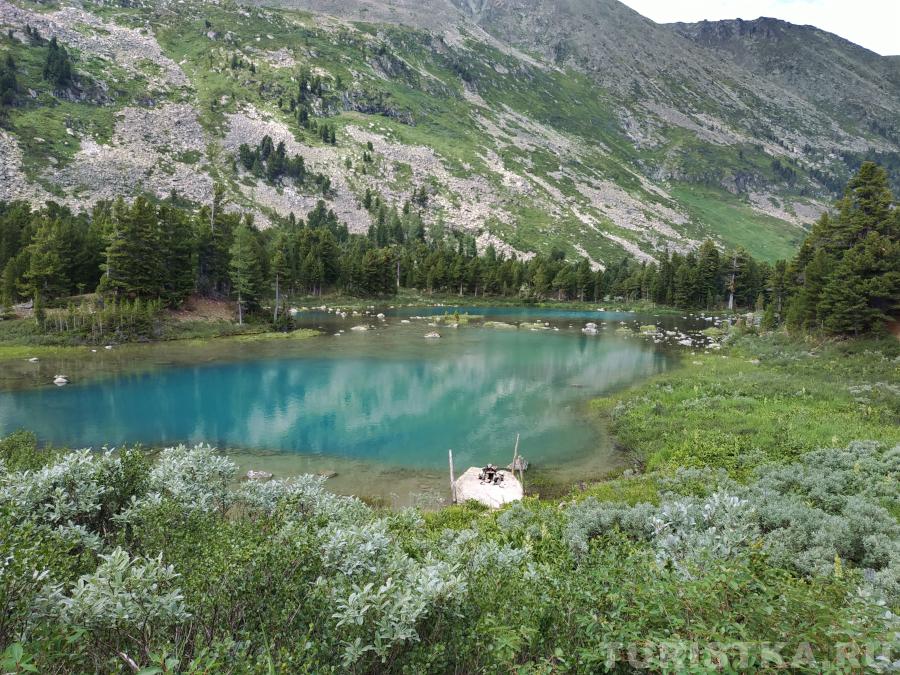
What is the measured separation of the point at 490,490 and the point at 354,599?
15668 mm

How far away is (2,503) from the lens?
25.0ft

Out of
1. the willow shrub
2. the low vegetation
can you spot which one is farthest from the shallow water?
the willow shrub

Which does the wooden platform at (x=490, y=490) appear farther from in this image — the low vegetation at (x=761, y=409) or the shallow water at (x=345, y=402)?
the low vegetation at (x=761, y=409)

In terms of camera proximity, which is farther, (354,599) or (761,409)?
(761,409)

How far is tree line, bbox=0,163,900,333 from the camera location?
4678 centimetres

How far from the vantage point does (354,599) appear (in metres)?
5.32

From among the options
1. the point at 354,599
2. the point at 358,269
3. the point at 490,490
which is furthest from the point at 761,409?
the point at 358,269

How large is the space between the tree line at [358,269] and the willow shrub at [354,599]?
49.3 m

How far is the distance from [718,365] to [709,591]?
1884 inches

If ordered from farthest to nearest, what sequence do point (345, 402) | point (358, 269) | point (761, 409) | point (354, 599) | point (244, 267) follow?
point (358, 269) < point (244, 267) < point (345, 402) < point (761, 409) < point (354, 599)

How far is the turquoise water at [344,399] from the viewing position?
1094 inches

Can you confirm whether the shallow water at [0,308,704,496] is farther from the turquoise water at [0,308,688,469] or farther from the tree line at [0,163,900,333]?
the tree line at [0,163,900,333]

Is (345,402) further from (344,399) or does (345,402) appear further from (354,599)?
(354,599)

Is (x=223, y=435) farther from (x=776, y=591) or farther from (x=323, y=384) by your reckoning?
(x=776, y=591)
